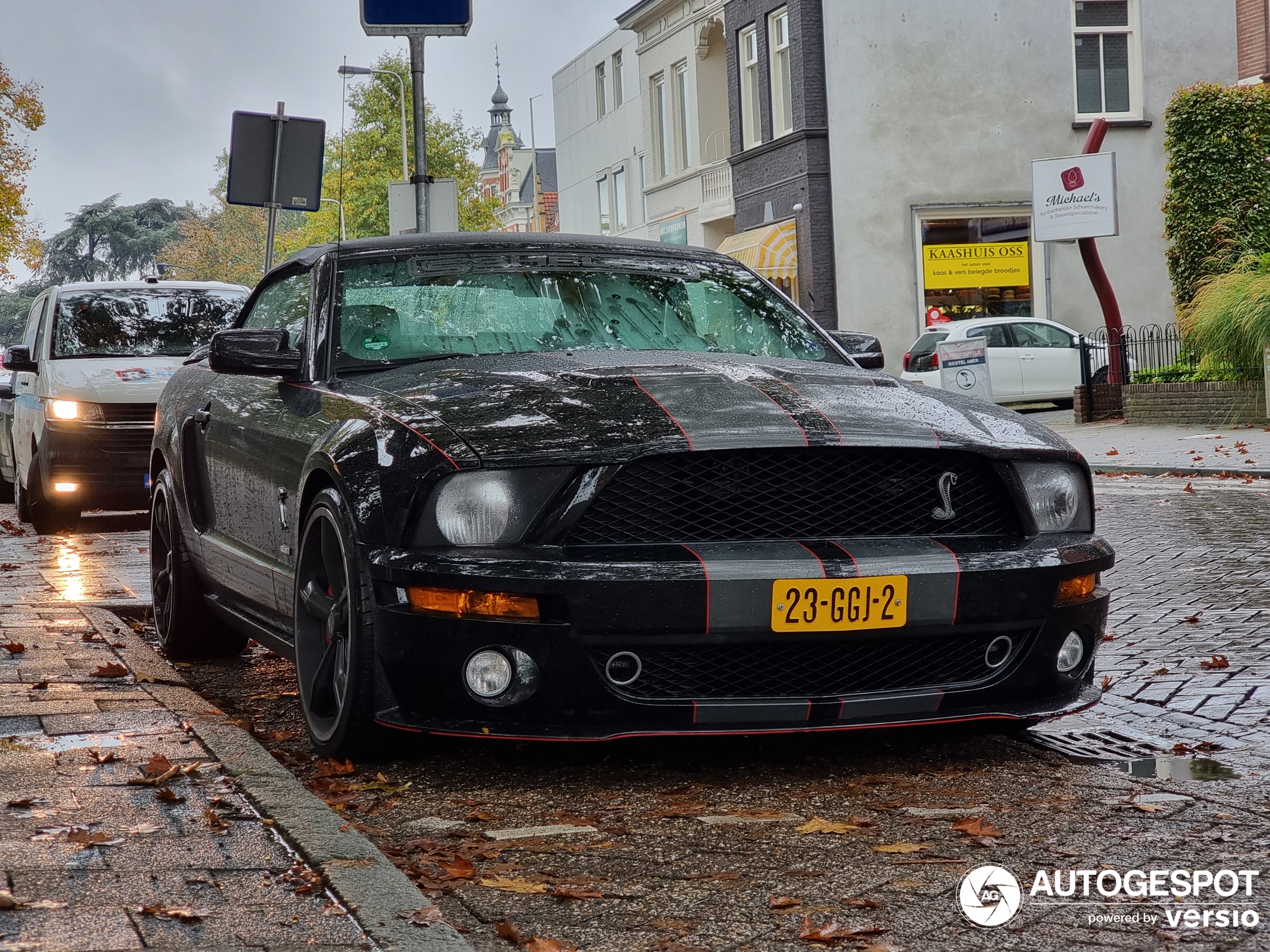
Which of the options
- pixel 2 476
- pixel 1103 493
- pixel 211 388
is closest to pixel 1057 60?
pixel 1103 493

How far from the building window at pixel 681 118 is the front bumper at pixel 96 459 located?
2781 centimetres

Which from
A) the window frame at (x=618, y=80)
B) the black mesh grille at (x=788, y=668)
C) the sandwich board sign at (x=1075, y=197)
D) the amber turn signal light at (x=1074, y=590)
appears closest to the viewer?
the black mesh grille at (x=788, y=668)

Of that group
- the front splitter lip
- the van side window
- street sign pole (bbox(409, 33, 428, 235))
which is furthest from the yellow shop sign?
the front splitter lip

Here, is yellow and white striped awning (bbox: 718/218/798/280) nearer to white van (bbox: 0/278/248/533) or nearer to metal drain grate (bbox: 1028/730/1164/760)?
white van (bbox: 0/278/248/533)

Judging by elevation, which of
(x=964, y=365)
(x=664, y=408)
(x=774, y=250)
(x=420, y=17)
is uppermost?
(x=774, y=250)

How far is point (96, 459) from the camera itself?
12.0m

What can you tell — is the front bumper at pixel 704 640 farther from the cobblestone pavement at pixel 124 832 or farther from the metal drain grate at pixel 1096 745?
the cobblestone pavement at pixel 124 832

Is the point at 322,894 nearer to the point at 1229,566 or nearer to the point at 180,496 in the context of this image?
the point at 180,496

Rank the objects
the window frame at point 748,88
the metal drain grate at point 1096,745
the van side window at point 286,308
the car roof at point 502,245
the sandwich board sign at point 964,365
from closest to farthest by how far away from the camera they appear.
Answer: the metal drain grate at point 1096,745 → the car roof at point 502,245 → the van side window at point 286,308 → the sandwich board sign at point 964,365 → the window frame at point 748,88

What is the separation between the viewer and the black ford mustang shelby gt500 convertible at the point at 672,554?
398 centimetres

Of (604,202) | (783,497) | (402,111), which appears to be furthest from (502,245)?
(402,111)

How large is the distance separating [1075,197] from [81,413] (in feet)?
53.4

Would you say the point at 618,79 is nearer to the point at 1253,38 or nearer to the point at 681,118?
the point at 681,118

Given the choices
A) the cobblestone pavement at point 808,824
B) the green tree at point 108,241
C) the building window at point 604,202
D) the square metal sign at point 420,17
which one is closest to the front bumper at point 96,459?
the square metal sign at point 420,17
